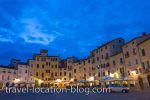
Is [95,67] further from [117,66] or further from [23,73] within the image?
[23,73]

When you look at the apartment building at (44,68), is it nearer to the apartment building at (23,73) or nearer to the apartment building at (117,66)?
the apartment building at (23,73)

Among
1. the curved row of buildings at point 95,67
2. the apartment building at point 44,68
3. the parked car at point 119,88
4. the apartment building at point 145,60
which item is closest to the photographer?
the parked car at point 119,88

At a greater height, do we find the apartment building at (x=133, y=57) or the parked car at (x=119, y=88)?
the apartment building at (x=133, y=57)

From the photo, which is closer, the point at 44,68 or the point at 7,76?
the point at 7,76

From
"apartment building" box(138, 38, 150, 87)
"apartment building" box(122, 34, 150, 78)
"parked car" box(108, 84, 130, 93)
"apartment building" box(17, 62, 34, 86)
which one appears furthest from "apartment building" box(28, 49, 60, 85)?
"parked car" box(108, 84, 130, 93)

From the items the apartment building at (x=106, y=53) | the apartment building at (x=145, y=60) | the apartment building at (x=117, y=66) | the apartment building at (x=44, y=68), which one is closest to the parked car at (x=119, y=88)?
the apartment building at (x=145, y=60)

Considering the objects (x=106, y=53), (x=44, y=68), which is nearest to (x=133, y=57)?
(x=106, y=53)

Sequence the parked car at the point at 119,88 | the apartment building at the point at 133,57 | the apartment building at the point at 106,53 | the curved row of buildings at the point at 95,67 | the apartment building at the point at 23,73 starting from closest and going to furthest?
the parked car at the point at 119,88 < the curved row of buildings at the point at 95,67 < the apartment building at the point at 133,57 < the apartment building at the point at 106,53 < the apartment building at the point at 23,73

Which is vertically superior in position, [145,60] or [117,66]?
[145,60]

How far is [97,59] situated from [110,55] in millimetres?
7635

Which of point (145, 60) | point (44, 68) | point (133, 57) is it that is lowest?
point (145, 60)

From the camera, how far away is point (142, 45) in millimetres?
42750

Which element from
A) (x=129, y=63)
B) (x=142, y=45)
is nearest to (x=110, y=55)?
(x=129, y=63)

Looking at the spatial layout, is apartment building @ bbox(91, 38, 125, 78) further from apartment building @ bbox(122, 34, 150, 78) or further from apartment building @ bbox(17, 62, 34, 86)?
apartment building @ bbox(17, 62, 34, 86)
